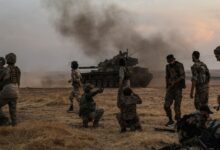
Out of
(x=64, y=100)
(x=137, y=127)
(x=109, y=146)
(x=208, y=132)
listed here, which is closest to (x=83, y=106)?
(x=137, y=127)

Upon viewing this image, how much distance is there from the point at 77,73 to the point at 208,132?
11.7 meters

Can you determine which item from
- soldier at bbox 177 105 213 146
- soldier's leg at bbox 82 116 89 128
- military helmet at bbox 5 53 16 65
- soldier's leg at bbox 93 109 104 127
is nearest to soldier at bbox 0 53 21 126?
military helmet at bbox 5 53 16 65

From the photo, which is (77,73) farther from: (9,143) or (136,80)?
(136,80)

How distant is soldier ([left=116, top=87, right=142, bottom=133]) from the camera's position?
13.1 meters

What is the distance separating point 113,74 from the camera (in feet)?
138

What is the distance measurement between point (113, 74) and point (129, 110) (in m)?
28.9

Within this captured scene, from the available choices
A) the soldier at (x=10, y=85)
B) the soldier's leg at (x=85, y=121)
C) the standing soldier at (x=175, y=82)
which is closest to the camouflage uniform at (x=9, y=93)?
the soldier at (x=10, y=85)

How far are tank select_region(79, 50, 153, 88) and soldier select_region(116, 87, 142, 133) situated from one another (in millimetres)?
28230

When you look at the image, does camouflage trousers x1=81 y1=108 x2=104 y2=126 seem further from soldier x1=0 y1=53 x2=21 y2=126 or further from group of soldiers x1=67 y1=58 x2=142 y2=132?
soldier x1=0 y1=53 x2=21 y2=126

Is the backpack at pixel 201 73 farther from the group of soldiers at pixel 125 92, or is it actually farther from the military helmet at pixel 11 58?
the military helmet at pixel 11 58

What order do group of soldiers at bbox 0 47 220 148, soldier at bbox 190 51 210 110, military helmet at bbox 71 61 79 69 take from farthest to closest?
military helmet at bbox 71 61 79 69
soldier at bbox 190 51 210 110
group of soldiers at bbox 0 47 220 148

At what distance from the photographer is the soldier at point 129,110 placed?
13.1 meters

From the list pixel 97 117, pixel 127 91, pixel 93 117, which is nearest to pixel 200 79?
pixel 127 91

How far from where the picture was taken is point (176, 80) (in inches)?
559
